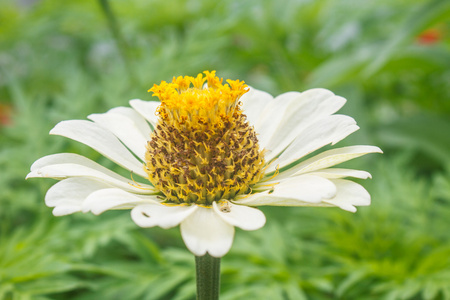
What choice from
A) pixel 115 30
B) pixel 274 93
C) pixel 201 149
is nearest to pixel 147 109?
pixel 201 149

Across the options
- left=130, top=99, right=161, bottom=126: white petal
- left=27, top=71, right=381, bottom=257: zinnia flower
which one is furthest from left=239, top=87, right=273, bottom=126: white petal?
left=130, top=99, right=161, bottom=126: white petal

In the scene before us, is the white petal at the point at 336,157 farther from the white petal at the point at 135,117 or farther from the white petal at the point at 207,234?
the white petal at the point at 135,117

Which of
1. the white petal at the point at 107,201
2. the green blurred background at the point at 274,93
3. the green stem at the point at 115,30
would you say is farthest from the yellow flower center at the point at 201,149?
the green stem at the point at 115,30

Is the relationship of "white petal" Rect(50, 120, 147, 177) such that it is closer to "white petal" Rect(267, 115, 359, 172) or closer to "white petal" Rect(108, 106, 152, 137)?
"white petal" Rect(108, 106, 152, 137)

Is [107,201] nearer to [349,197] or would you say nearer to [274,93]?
[349,197]

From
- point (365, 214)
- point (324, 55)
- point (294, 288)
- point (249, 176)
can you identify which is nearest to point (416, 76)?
point (324, 55)

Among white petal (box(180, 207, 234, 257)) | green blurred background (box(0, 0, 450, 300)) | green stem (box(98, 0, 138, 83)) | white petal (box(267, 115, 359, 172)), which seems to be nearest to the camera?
white petal (box(180, 207, 234, 257))

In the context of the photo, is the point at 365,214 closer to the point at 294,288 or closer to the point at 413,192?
the point at 413,192
